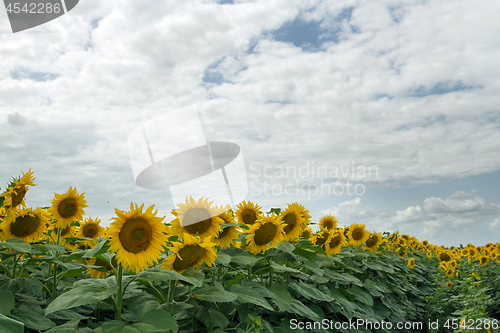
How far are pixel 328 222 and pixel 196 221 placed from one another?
4.09m

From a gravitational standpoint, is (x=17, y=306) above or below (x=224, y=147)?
below

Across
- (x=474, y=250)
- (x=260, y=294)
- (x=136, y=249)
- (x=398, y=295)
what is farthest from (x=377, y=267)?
(x=474, y=250)

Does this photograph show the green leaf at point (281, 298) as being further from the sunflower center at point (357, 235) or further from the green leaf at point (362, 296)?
the sunflower center at point (357, 235)

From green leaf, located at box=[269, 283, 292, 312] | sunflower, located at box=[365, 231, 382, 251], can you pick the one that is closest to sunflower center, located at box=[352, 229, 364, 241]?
sunflower, located at box=[365, 231, 382, 251]

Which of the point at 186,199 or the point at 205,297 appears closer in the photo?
the point at 205,297

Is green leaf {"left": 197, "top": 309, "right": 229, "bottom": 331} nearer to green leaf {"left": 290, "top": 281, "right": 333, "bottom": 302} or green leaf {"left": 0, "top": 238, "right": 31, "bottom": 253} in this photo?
green leaf {"left": 290, "top": 281, "right": 333, "bottom": 302}

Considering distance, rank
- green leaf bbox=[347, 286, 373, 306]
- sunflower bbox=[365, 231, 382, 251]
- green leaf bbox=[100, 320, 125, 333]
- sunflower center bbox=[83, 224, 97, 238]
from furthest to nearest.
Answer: sunflower bbox=[365, 231, 382, 251]
green leaf bbox=[347, 286, 373, 306]
sunflower center bbox=[83, 224, 97, 238]
green leaf bbox=[100, 320, 125, 333]

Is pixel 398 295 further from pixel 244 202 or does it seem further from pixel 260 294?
pixel 260 294

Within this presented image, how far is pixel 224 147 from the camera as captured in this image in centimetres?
516

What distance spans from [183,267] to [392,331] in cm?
530

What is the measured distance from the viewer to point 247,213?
4.50m

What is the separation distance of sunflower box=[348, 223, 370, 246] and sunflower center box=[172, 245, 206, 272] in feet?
17.8

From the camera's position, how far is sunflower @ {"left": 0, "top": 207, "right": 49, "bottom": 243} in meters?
3.75

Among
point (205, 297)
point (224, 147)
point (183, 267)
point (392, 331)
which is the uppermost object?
point (224, 147)
